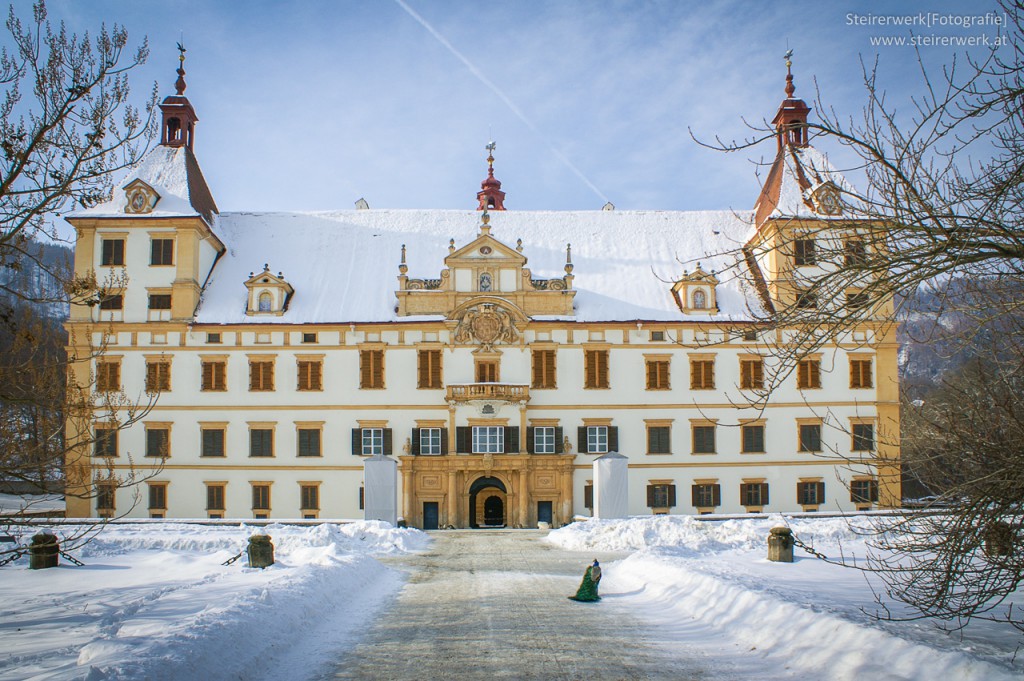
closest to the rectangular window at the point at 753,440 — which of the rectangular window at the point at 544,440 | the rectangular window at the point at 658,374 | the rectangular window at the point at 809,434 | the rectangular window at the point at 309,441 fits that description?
the rectangular window at the point at 809,434

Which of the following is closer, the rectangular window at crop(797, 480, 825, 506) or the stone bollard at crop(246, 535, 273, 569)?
the stone bollard at crop(246, 535, 273, 569)

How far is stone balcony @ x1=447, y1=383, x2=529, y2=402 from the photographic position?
41.0 meters

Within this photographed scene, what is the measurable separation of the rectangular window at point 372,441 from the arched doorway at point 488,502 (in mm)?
4811

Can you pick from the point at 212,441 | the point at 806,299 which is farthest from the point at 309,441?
the point at 806,299

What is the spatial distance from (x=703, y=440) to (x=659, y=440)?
2.17 metres

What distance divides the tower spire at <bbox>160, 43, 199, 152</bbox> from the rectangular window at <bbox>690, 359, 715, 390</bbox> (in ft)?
98.9

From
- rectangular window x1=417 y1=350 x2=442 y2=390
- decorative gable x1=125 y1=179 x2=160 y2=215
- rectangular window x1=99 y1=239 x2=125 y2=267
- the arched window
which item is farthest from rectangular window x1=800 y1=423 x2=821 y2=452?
rectangular window x1=99 y1=239 x2=125 y2=267

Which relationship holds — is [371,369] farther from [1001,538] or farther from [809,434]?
[1001,538]

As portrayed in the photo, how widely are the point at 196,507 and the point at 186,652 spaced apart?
3319 cm

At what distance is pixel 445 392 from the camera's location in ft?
137

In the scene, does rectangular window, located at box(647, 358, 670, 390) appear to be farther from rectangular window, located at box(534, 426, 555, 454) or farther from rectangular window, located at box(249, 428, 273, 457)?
rectangular window, located at box(249, 428, 273, 457)

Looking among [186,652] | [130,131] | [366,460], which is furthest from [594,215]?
[186,652]

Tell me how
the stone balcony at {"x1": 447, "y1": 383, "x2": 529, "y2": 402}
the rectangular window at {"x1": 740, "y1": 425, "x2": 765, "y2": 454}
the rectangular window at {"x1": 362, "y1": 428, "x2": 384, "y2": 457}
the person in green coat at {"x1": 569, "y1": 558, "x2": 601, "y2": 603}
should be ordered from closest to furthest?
the person in green coat at {"x1": 569, "y1": 558, "x2": 601, "y2": 603}
the stone balcony at {"x1": 447, "y1": 383, "x2": 529, "y2": 402}
the rectangular window at {"x1": 362, "y1": 428, "x2": 384, "y2": 457}
the rectangular window at {"x1": 740, "y1": 425, "x2": 765, "y2": 454}

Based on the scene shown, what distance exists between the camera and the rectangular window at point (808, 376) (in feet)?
140
